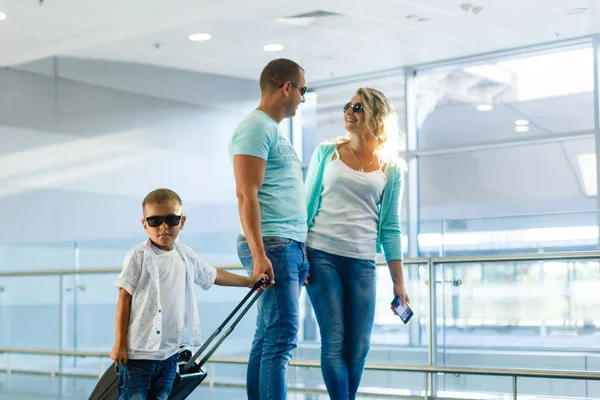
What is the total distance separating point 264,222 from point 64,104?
7.08 metres

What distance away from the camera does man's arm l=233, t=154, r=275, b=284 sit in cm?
276

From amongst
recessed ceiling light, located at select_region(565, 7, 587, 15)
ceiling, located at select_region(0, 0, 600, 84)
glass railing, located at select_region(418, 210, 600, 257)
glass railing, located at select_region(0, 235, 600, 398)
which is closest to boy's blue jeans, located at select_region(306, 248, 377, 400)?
glass railing, located at select_region(0, 235, 600, 398)

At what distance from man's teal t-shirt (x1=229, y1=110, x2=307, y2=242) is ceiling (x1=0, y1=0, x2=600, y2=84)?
14.4ft

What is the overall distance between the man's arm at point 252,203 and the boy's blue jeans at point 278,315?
77 mm

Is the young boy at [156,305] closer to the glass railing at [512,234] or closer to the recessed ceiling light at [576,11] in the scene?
the recessed ceiling light at [576,11]

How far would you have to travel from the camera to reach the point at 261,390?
9.36ft

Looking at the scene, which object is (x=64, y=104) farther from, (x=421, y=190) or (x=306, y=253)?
(x=306, y=253)

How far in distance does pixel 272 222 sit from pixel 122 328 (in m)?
0.58

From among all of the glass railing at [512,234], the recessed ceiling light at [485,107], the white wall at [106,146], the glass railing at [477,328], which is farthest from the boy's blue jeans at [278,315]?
the recessed ceiling light at [485,107]

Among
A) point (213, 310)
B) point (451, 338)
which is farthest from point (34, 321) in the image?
point (451, 338)

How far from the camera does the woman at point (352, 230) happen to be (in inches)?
122

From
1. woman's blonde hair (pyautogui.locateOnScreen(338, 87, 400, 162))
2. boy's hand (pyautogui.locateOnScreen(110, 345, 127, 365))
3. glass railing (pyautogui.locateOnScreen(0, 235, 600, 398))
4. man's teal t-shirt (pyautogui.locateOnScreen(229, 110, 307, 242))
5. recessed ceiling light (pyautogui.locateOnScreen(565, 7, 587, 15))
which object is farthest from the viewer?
recessed ceiling light (pyautogui.locateOnScreen(565, 7, 587, 15))

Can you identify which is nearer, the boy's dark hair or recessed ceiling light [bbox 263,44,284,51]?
the boy's dark hair

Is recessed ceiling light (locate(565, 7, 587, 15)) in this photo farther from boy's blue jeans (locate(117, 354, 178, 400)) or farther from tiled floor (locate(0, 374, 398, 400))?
boy's blue jeans (locate(117, 354, 178, 400))
